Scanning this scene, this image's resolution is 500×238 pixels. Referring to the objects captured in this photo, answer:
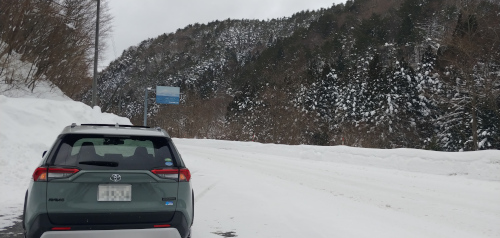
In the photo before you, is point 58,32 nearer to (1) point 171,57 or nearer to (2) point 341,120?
(2) point 341,120

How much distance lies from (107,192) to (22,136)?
30.5ft

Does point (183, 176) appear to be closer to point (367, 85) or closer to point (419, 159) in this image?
point (419, 159)

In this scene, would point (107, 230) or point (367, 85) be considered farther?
point (367, 85)

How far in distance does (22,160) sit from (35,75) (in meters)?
13.9

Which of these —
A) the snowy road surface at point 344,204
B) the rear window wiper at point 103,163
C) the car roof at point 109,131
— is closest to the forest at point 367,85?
the snowy road surface at point 344,204

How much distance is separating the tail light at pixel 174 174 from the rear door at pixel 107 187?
0.01 metres

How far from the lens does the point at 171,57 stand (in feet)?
541

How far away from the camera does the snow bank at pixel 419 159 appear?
11.4 meters

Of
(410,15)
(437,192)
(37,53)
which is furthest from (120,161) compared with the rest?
(410,15)

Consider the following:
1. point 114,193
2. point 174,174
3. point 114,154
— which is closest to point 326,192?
point 174,174

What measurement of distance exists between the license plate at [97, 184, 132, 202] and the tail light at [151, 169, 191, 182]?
0.31 m

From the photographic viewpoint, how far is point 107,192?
11.8 feet

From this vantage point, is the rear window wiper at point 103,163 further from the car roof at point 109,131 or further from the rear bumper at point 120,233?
the rear bumper at point 120,233

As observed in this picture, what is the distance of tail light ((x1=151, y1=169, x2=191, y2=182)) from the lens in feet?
12.6
